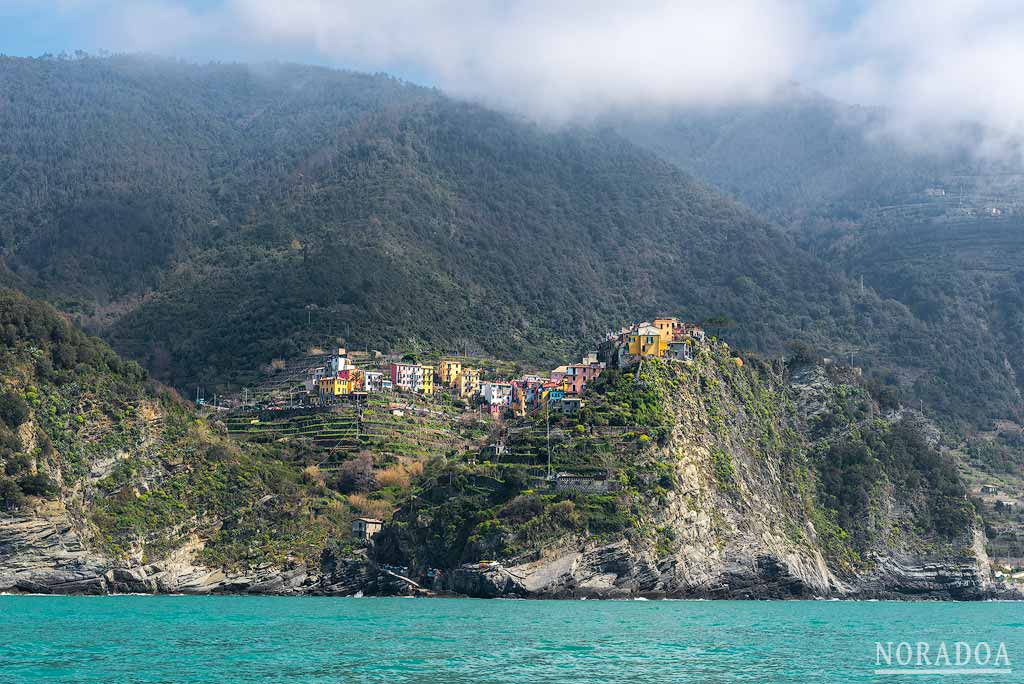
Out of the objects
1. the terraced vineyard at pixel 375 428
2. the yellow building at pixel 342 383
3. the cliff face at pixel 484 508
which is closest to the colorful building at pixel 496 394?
the terraced vineyard at pixel 375 428

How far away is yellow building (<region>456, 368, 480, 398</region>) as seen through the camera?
156 m

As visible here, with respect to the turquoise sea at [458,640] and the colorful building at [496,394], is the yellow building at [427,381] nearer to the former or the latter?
the colorful building at [496,394]

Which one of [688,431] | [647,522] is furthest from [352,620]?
A: [688,431]

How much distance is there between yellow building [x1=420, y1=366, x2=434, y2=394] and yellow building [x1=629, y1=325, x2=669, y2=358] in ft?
102

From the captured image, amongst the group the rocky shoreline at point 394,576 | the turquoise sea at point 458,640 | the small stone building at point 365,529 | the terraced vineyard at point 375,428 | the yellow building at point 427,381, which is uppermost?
the yellow building at point 427,381

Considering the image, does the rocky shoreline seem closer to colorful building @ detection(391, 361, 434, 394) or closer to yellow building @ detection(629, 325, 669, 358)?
yellow building @ detection(629, 325, 669, 358)

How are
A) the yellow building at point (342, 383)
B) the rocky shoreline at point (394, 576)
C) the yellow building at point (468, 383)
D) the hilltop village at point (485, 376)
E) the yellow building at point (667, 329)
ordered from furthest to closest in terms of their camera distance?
the yellow building at point (468, 383), the yellow building at point (342, 383), the hilltop village at point (485, 376), the yellow building at point (667, 329), the rocky shoreline at point (394, 576)

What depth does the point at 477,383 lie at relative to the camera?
158 metres

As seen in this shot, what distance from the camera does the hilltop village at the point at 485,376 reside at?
12950 cm

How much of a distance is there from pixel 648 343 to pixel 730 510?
21.7 meters

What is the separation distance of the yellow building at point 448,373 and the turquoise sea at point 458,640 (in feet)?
193

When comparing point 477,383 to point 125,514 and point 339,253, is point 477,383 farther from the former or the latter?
point 125,514

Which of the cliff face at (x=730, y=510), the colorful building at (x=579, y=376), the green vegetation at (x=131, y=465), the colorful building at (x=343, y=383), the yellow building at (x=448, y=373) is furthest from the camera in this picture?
the yellow building at (x=448, y=373)

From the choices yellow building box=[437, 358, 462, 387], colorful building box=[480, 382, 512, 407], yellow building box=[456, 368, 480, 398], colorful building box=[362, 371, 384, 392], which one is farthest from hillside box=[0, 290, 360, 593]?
yellow building box=[437, 358, 462, 387]
